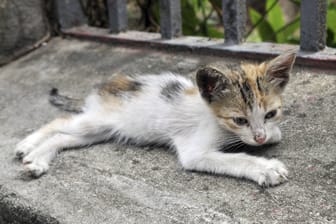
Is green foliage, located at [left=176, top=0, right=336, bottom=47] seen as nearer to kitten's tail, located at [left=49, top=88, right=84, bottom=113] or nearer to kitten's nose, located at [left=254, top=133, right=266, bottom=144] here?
kitten's tail, located at [left=49, top=88, right=84, bottom=113]

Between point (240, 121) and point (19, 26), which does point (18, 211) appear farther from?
point (19, 26)

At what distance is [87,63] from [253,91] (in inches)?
68.2

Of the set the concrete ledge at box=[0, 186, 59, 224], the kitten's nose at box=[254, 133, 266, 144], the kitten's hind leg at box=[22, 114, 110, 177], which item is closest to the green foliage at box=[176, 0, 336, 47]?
the kitten's hind leg at box=[22, 114, 110, 177]

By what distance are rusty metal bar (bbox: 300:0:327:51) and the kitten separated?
0.58m

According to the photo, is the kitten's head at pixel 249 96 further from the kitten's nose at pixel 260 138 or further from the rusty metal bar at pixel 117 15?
the rusty metal bar at pixel 117 15

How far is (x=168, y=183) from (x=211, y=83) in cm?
47

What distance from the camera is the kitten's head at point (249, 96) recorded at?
7.62 ft

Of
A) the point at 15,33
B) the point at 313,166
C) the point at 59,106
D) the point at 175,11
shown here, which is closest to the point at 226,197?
the point at 313,166

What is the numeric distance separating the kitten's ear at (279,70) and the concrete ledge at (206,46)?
1.97 feet

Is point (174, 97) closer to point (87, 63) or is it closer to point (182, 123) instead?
point (182, 123)

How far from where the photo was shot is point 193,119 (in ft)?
8.58

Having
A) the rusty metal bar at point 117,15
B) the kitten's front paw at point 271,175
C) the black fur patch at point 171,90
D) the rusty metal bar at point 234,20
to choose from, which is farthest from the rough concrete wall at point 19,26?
the kitten's front paw at point 271,175

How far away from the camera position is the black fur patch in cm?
276

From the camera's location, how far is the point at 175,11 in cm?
357
